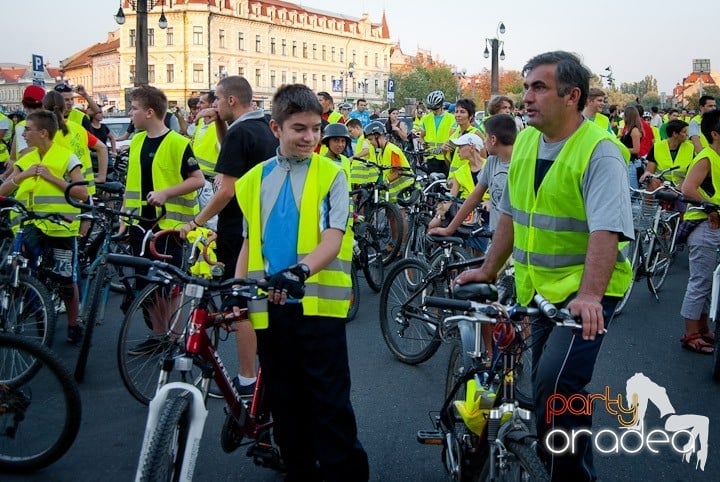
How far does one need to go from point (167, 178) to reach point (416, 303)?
2164 millimetres

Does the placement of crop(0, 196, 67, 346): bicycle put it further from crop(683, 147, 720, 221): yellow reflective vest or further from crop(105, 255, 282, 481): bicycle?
crop(683, 147, 720, 221): yellow reflective vest

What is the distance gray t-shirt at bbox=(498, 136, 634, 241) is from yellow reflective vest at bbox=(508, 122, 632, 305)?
38 mm

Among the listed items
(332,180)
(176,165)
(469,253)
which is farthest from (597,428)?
(176,165)

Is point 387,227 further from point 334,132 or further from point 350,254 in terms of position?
point 350,254

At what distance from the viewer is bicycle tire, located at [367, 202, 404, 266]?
9.78m

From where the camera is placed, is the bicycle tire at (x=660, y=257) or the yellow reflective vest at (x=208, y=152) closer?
the yellow reflective vest at (x=208, y=152)

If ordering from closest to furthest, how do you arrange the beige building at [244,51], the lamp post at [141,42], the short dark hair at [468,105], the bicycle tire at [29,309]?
the bicycle tire at [29,309] < the short dark hair at [468,105] < the lamp post at [141,42] < the beige building at [244,51]

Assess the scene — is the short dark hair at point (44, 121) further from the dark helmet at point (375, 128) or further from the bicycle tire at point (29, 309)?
the dark helmet at point (375, 128)

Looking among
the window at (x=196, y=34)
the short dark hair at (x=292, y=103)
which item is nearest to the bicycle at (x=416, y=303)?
the short dark hair at (x=292, y=103)

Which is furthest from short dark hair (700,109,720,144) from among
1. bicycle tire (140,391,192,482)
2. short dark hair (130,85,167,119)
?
bicycle tire (140,391,192,482)

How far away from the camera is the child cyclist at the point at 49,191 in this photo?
6.47 meters

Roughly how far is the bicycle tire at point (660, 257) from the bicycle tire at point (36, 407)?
6.65m

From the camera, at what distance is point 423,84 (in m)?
→ 88.1

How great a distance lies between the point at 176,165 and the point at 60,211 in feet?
4.15
